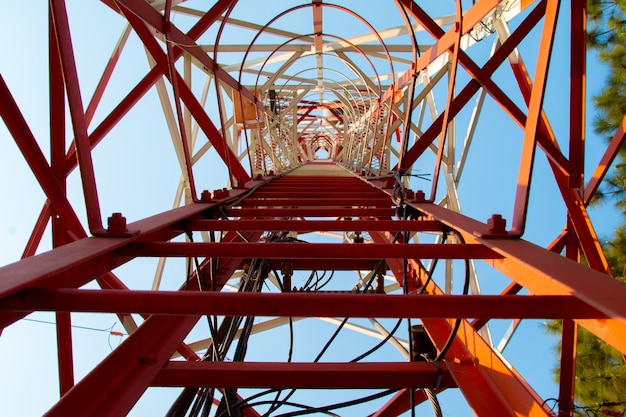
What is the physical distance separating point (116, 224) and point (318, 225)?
1.24 metres

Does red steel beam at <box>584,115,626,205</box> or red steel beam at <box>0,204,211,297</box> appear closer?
red steel beam at <box>0,204,211,297</box>

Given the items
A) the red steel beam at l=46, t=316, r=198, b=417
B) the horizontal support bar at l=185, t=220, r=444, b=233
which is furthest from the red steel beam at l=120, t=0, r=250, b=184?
the red steel beam at l=46, t=316, r=198, b=417

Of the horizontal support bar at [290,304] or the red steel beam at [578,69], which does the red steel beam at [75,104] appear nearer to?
the horizontal support bar at [290,304]

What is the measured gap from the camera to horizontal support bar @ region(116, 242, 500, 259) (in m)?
2.40

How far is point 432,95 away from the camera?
1013 cm

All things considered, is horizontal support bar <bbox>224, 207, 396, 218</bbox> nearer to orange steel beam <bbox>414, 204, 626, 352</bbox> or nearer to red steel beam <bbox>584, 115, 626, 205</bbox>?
orange steel beam <bbox>414, 204, 626, 352</bbox>

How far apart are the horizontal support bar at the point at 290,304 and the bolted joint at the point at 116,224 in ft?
2.39

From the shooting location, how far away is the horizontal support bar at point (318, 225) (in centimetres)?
301

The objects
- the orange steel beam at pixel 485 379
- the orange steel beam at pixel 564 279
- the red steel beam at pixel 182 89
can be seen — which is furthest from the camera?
the red steel beam at pixel 182 89

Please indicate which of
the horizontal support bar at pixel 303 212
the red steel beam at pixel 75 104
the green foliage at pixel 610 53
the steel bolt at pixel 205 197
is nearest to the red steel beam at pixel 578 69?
the horizontal support bar at pixel 303 212

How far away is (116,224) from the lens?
2.47 meters

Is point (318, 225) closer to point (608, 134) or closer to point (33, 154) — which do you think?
point (33, 154)

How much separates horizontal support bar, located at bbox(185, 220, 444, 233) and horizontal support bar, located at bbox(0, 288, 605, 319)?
1231 millimetres

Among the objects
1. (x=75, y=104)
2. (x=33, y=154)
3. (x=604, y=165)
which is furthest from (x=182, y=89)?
(x=604, y=165)
